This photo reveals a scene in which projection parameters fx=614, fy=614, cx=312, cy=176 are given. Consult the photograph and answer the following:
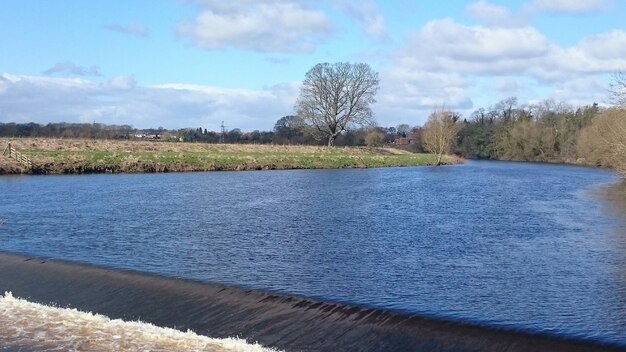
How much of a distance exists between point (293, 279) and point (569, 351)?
6.18 m

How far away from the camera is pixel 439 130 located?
255ft

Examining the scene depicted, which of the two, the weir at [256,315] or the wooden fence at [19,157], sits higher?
the wooden fence at [19,157]

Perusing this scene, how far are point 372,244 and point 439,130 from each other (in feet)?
203

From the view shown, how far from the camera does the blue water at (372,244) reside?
12203mm

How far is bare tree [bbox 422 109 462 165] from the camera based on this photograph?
7738 centimetres

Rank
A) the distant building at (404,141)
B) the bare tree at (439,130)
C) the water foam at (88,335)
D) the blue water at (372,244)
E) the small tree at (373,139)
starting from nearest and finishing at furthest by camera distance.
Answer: the water foam at (88,335)
the blue water at (372,244)
the bare tree at (439,130)
the small tree at (373,139)
the distant building at (404,141)

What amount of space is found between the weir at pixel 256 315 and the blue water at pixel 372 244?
722 millimetres

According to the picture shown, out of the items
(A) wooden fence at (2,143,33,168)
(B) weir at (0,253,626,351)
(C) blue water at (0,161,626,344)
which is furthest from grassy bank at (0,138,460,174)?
(B) weir at (0,253,626,351)

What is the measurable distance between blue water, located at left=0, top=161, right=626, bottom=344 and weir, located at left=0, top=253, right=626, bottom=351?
72cm

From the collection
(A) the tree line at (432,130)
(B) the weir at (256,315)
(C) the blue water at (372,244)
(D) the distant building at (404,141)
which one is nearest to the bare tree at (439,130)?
(A) the tree line at (432,130)

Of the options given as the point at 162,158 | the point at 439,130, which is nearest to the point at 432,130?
the point at 439,130

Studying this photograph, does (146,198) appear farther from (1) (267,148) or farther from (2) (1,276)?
(1) (267,148)

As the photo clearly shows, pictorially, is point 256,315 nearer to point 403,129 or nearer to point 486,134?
point 486,134

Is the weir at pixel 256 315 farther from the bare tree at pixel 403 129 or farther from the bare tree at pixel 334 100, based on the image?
the bare tree at pixel 403 129
